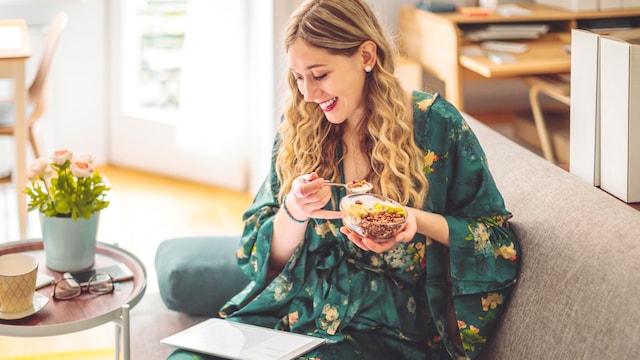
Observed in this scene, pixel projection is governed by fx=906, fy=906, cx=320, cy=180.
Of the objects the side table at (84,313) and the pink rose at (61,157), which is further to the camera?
the pink rose at (61,157)

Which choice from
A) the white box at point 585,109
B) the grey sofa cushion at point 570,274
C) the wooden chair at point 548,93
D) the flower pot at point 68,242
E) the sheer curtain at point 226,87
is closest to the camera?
the grey sofa cushion at point 570,274

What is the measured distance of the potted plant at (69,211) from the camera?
6.77ft

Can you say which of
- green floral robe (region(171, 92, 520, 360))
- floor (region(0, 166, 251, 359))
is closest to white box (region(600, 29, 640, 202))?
green floral robe (region(171, 92, 520, 360))

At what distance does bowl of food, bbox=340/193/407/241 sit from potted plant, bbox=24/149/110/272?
70 centimetres

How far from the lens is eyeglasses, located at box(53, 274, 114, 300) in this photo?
1.97m

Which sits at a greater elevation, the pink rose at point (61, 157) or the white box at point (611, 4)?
the white box at point (611, 4)

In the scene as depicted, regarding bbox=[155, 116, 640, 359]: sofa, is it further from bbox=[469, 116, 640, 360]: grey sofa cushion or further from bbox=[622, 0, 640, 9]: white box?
bbox=[622, 0, 640, 9]: white box

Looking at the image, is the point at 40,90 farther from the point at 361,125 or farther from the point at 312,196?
the point at 312,196

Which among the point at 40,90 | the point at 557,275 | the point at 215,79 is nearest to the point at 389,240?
the point at 557,275

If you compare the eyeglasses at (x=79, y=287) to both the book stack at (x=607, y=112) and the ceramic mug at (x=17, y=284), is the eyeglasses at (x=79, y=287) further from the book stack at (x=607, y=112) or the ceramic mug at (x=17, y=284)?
the book stack at (x=607, y=112)

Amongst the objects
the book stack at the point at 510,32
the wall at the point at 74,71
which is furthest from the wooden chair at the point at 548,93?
the wall at the point at 74,71

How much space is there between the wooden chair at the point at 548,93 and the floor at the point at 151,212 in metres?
1.37

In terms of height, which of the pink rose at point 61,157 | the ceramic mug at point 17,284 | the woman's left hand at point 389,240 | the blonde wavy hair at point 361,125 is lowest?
the ceramic mug at point 17,284

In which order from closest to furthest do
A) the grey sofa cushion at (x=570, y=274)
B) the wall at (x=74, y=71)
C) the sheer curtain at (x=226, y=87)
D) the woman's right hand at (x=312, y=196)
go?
the grey sofa cushion at (x=570, y=274)
the woman's right hand at (x=312, y=196)
the sheer curtain at (x=226, y=87)
the wall at (x=74, y=71)
